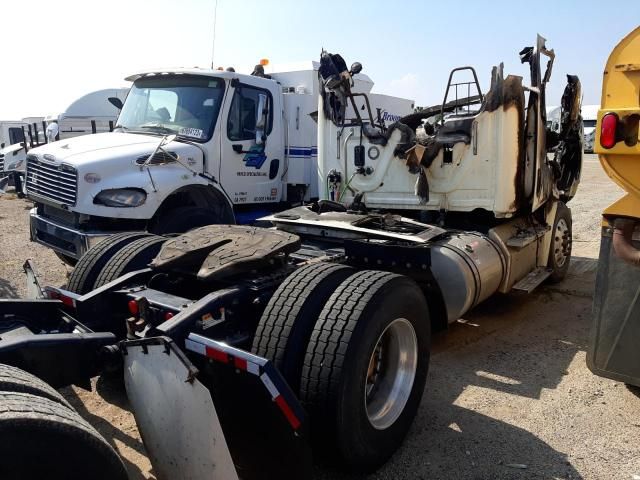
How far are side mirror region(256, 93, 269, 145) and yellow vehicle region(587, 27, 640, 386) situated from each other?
181 inches

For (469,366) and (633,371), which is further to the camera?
(469,366)

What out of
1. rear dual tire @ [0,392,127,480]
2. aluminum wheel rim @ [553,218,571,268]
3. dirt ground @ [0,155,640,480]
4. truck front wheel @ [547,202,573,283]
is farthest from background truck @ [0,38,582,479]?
aluminum wheel rim @ [553,218,571,268]

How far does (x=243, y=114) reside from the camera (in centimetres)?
718

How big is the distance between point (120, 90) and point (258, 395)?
1672 cm

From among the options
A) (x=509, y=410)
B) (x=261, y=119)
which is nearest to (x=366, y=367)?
(x=509, y=410)

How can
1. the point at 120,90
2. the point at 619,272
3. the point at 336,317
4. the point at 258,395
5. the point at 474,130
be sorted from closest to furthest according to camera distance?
1. the point at 258,395
2. the point at 336,317
3. the point at 619,272
4. the point at 474,130
5. the point at 120,90

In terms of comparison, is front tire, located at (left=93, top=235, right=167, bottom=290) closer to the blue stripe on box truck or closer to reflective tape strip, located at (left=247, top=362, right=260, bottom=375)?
reflective tape strip, located at (left=247, top=362, right=260, bottom=375)

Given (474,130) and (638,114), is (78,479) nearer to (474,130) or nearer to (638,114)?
(638,114)

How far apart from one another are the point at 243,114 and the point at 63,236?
2.62 metres

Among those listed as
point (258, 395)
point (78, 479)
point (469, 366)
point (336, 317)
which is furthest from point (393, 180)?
point (78, 479)

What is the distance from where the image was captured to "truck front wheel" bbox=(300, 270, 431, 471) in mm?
2818

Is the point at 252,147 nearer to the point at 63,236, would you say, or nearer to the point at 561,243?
the point at 63,236

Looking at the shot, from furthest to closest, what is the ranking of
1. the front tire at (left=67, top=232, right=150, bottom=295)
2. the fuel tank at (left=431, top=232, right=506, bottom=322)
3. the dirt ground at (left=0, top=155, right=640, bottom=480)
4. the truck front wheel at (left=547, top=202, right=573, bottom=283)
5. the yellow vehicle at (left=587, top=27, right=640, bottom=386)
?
the truck front wheel at (left=547, top=202, right=573, bottom=283) < the fuel tank at (left=431, top=232, right=506, bottom=322) < the front tire at (left=67, top=232, right=150, bottom=295) < the yellow vehicle at (left=587, top=27, right=640, bottom=386) < the dirt ground at (left=0, top=155, right=640, bottom=480)

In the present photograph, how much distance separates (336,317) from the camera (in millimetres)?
2965
